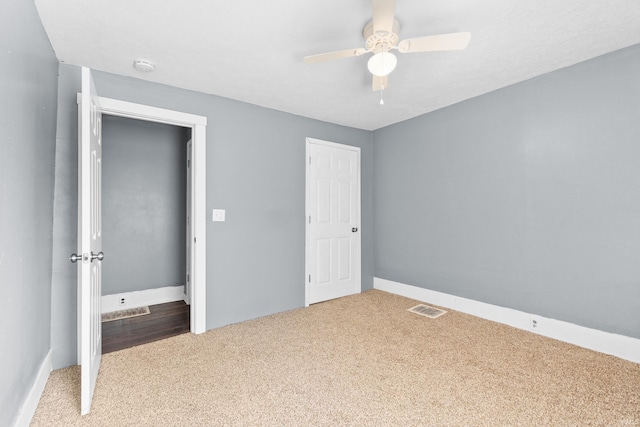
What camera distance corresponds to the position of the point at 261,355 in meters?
2.53

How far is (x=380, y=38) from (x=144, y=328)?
337 cm

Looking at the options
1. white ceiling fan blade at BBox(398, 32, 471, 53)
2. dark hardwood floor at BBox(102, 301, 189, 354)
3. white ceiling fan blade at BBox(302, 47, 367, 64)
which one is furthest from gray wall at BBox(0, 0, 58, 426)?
white ceiling fan blade at BBox(398, 32, 471, 53)

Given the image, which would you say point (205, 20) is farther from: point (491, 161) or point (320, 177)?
point (491, 161)

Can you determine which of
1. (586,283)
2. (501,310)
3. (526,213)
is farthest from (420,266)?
(586,283)

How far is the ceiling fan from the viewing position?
65.5 inches

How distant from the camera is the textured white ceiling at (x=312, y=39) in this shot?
1856 millimetres

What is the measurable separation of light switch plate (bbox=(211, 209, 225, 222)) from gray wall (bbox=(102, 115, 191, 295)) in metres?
1.34

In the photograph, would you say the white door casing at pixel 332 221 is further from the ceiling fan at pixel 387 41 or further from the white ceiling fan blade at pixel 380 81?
the ceiling fan at pixel 387 41

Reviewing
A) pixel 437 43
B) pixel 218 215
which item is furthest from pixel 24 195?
pixel 437 43

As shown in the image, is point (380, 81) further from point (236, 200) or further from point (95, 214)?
point (95, 214)

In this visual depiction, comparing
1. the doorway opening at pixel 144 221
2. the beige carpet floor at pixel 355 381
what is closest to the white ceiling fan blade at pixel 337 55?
the beige carpet floor at pixel 355 381

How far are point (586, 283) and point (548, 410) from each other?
4.33 feet

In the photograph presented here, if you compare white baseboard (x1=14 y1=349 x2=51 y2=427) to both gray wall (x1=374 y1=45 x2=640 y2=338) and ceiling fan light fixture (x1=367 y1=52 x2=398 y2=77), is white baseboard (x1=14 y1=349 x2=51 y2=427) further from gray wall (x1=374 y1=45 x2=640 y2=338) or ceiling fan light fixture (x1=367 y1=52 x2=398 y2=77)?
gray wall (x1=374 y1=45 x2=640 y2=338)

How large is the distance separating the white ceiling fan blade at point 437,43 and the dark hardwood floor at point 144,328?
3.14m
